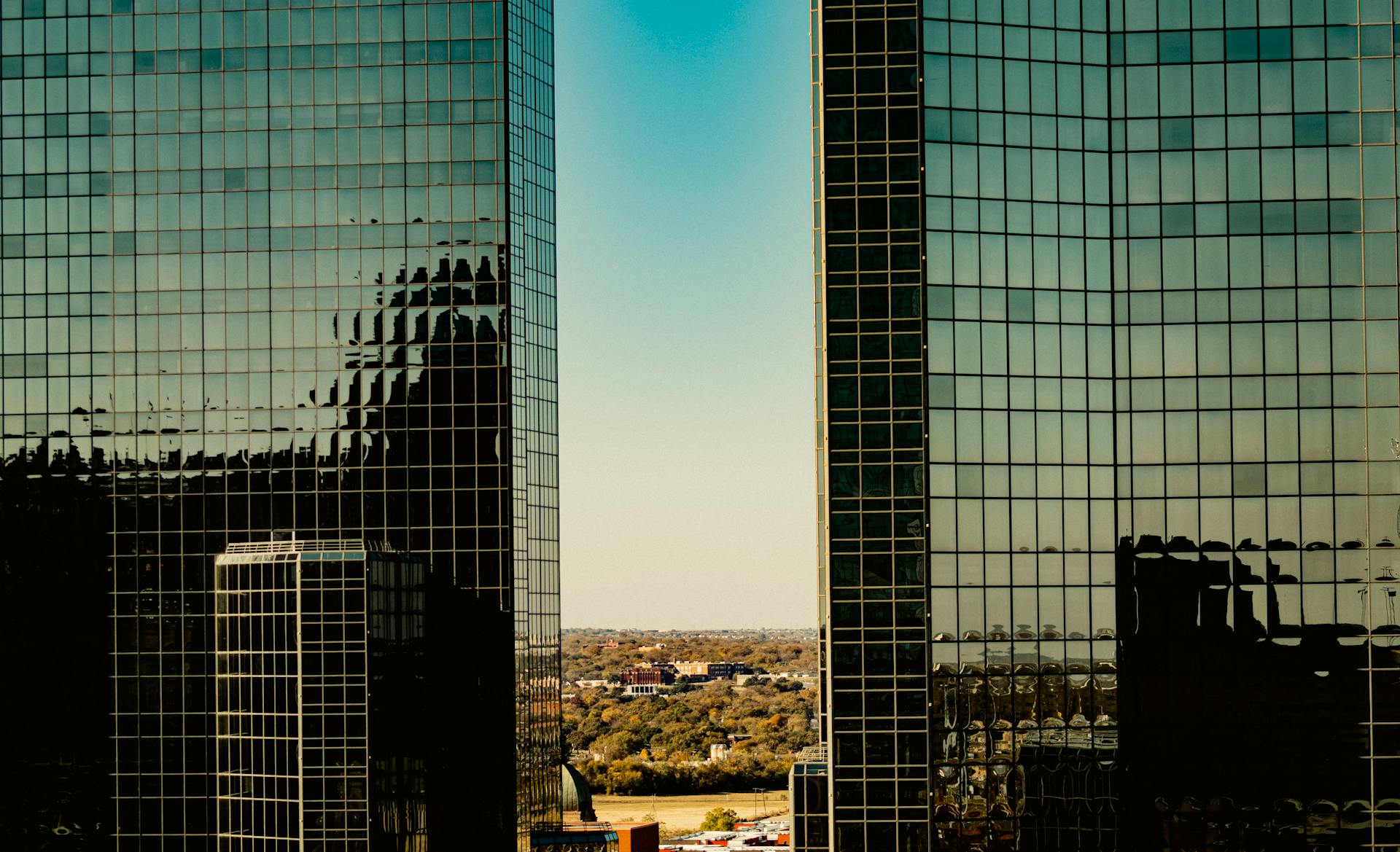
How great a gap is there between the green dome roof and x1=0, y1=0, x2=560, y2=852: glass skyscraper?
14.4 metres

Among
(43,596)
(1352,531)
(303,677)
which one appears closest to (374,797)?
(303,677)

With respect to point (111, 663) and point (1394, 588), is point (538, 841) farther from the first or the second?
point (1394, 588)

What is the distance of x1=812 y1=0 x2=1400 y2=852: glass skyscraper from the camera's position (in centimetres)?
8038

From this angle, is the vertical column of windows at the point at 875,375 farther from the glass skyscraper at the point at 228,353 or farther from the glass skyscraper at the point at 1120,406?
A: the glass skyscraper at the point at 228,353

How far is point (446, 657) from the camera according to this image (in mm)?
86438

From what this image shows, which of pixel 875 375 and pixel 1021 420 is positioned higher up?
pixel 875 375

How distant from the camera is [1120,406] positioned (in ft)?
273

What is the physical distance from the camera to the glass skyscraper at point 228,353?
88.5 meters

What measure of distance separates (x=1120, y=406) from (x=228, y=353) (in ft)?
177

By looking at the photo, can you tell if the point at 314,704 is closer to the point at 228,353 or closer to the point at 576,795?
the point at 228,353

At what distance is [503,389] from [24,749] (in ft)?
124

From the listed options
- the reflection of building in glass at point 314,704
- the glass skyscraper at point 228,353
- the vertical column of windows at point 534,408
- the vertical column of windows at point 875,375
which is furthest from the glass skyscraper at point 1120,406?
the reflection of building in glass at point 314,704

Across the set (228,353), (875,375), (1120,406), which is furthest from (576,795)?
(1120,406)

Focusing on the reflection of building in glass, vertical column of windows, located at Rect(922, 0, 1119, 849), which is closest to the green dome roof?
the reflection of building in glass
